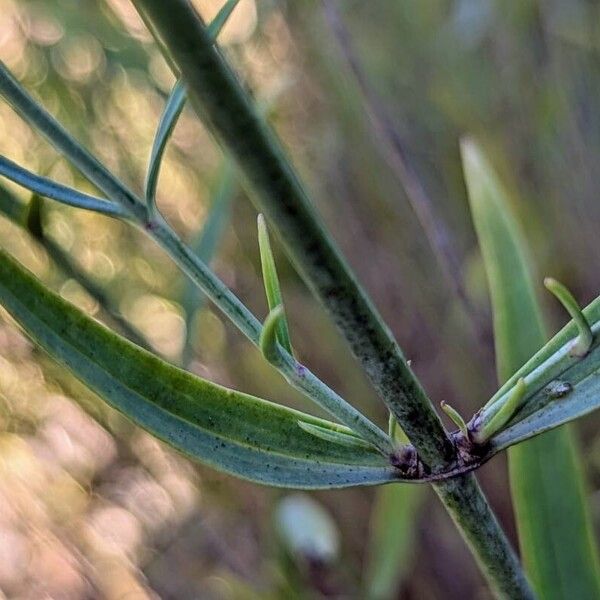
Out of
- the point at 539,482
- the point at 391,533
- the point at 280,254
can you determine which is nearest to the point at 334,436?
the point at 539,482

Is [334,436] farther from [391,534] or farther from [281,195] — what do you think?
[391,534]

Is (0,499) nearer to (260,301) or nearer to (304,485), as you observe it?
(260,301)

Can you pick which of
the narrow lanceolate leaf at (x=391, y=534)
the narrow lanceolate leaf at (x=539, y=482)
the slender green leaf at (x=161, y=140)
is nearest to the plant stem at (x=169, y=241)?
the slender green leaf at (x=161, y=140)

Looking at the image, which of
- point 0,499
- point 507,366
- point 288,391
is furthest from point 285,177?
point 0,499

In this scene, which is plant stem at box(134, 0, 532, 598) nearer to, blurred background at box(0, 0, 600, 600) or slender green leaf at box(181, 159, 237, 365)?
slender green leaf at box(181, 159, 237, 365)

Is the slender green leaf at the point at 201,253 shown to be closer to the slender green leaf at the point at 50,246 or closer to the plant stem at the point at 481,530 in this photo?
the slender green leaf at the point at 50,246

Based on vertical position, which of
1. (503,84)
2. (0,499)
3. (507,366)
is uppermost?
(503,84)
